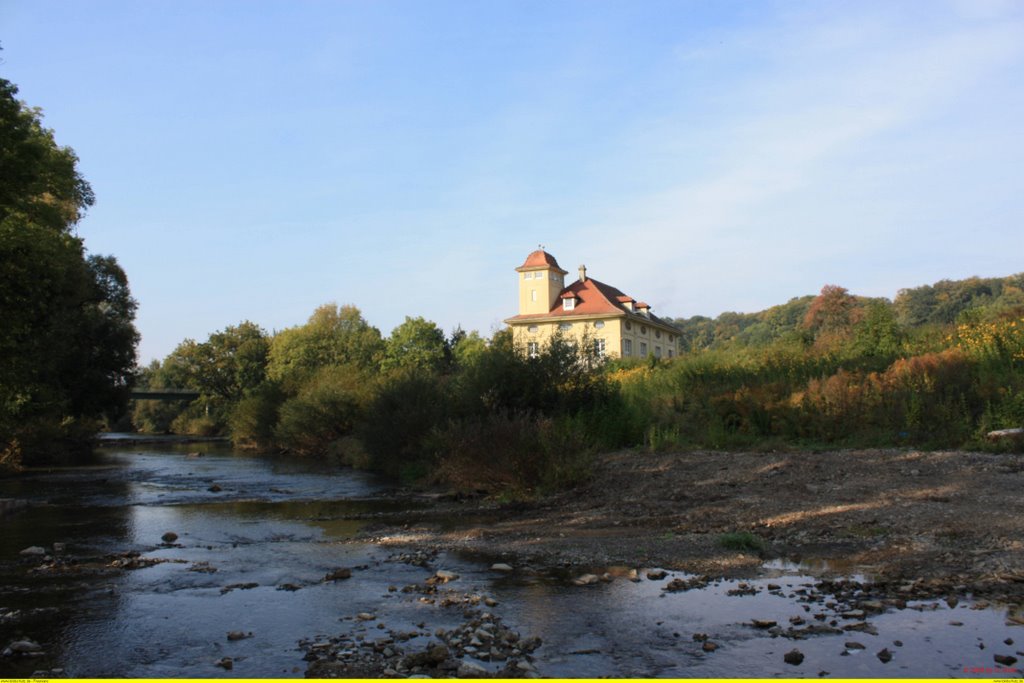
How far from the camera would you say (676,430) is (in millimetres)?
22562

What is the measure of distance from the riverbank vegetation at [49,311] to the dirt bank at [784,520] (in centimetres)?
1062

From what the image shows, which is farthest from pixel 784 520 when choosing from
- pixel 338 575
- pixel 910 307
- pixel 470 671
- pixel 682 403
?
pixel 910 307

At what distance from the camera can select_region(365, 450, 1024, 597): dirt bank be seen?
945 centimetres

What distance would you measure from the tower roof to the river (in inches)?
2330

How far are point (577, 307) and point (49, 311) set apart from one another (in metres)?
54.4

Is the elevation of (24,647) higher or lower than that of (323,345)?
lower

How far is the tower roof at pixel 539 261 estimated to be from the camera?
7181 cm

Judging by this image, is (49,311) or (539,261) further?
(539,261)

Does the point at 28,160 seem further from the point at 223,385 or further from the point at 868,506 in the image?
the point at 223,385

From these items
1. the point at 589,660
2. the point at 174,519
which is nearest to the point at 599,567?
the point at 589,660

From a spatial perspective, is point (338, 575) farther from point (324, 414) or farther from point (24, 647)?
point (324, 414)

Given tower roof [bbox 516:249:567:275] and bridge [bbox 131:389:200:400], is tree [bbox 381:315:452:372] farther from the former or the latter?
bridge [bbox 131:389:200:400]

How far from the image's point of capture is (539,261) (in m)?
72.1

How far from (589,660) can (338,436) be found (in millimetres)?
35270
